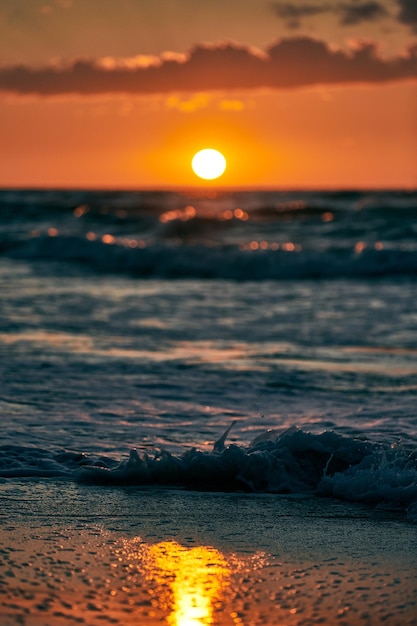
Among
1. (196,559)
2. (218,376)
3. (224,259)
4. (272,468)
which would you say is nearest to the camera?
(196,559)

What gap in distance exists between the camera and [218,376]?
7965mm

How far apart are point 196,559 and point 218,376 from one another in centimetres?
434

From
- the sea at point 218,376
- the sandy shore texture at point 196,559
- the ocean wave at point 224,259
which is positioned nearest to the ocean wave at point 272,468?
the sea at point 218,376

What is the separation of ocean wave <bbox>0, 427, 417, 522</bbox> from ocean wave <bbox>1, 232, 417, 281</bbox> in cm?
1434

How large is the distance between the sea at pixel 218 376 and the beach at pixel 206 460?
0.02 metres

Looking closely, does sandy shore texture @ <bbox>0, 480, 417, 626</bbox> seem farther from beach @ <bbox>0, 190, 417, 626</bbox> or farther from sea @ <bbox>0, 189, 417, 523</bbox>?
sea @ <bbox>0, 189, 417, 523</bbox>

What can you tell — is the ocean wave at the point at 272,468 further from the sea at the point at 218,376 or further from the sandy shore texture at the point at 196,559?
the sandy shore texture at the point at 196,559

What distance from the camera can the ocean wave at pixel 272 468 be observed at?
4.71 m

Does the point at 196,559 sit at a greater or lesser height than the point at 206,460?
lesser

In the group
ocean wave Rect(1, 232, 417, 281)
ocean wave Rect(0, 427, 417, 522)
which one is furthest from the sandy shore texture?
ocean wave Rect(1, 232, 417, 281)

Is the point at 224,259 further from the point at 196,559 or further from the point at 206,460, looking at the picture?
the point at 196,559

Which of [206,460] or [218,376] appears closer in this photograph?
[206,460]

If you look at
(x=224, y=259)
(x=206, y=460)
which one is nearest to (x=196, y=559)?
(x=206, y=460)

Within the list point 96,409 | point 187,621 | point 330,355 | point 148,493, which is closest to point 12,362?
point 96,409
